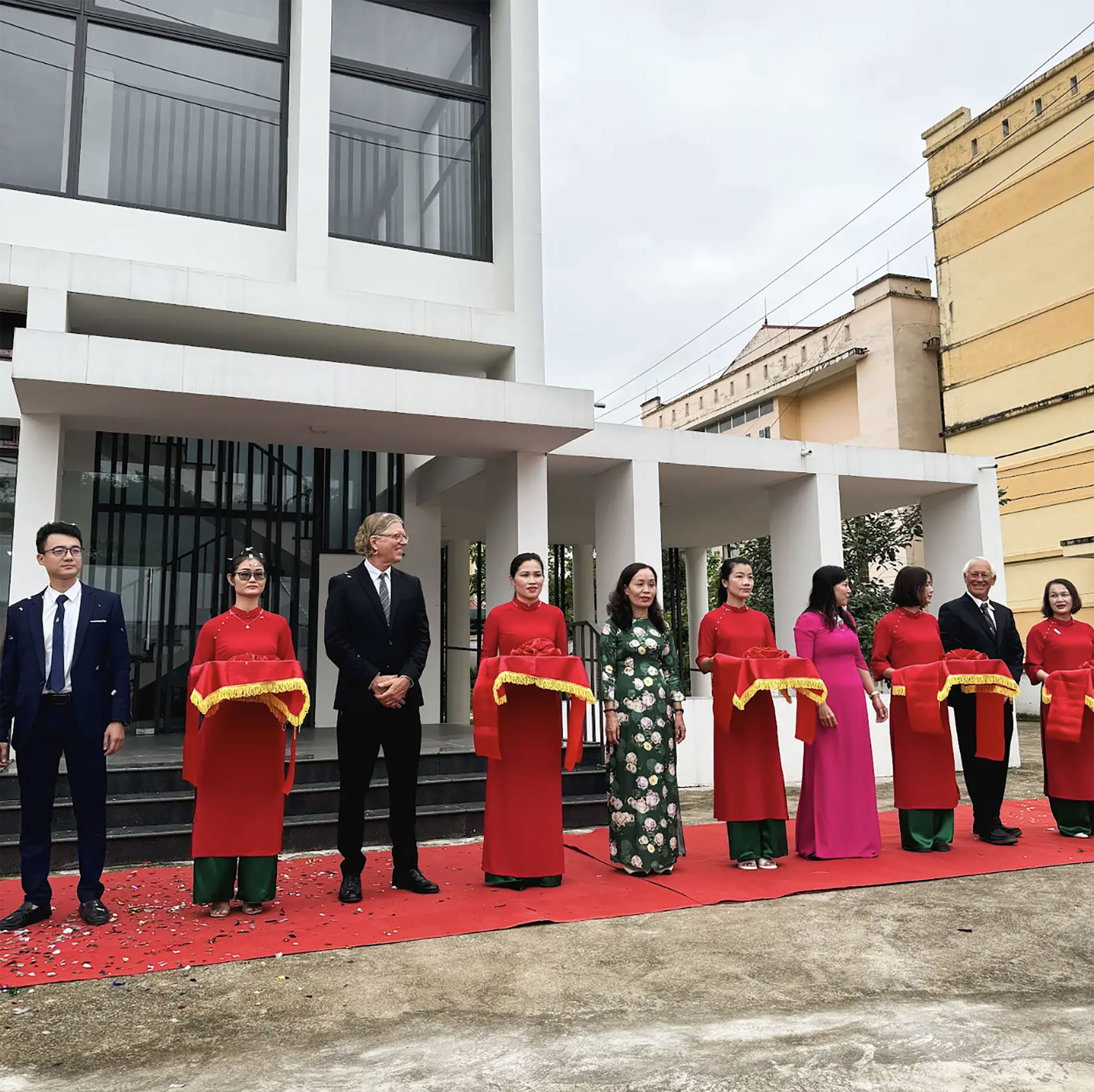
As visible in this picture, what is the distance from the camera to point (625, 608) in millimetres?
4914

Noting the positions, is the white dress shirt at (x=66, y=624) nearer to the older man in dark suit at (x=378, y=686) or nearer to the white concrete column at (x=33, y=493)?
the older man in dark suit at (x=378, y=686)

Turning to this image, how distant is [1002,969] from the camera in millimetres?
3199

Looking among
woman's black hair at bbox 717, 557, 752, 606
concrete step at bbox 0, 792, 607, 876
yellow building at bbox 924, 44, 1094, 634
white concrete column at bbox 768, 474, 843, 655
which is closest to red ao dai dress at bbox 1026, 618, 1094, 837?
woman's black hair at bbox 717, 557, 752, 606

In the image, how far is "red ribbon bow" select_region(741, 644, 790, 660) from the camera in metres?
4.88

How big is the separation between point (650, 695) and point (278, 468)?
6.20 m

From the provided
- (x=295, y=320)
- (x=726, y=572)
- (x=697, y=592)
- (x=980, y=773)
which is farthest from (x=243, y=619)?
(x=697, y=592)

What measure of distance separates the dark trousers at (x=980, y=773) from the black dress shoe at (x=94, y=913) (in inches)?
176

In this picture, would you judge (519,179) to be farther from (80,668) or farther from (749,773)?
(80,668)

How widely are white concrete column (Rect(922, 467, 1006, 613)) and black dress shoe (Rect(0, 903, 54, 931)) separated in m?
9.31

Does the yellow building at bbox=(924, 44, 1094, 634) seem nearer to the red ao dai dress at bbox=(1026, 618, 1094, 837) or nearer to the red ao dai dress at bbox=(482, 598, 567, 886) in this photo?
the red ao dai dress at bbox=(1026, 618, 1094, 837)

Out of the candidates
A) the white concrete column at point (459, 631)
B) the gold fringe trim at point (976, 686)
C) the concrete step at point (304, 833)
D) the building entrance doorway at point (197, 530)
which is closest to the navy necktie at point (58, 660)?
the concrete step at point (304, 833)

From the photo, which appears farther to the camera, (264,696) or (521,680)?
(521,680)

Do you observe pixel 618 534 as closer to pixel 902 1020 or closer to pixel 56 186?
pixel 56 186

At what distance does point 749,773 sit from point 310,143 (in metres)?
6.42
